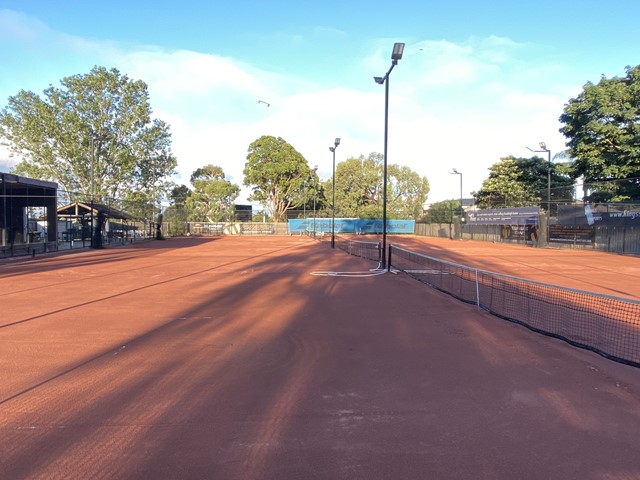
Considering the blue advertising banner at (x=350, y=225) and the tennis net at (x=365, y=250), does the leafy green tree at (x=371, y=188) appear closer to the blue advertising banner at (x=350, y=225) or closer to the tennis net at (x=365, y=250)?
the blue advertising banner at (x=350, y=225)

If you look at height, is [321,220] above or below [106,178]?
below

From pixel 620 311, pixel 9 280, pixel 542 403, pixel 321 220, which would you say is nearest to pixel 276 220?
pixel 321 220

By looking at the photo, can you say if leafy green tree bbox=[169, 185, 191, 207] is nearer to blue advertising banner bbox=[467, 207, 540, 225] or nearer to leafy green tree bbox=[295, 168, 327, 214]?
leafy green tree bbox=[295, 168, 327, 214]

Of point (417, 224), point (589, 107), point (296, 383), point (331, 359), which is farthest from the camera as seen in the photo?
point (417, 224)

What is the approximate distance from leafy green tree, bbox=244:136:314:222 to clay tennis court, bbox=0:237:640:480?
58071mm

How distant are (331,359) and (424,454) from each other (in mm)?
2618

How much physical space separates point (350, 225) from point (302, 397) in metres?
61.7

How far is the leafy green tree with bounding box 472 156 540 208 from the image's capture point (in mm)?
44094

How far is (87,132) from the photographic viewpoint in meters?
44.7

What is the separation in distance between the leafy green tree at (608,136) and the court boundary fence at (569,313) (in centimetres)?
2300

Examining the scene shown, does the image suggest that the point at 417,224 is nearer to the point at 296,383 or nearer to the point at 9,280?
the point at 9,280

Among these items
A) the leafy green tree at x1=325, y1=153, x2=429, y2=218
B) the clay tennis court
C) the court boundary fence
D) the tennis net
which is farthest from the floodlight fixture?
the leafy green tree at x1=325, y1=153, x2=429, y2=218

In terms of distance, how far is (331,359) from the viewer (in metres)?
6.16

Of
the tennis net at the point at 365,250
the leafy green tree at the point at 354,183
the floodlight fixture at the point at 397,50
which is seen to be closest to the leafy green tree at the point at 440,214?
the leafy green tree at the point at 354,183
